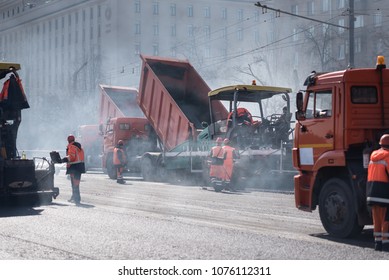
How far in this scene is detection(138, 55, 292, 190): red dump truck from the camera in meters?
19.0

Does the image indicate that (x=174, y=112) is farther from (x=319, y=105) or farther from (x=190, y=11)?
(x=190, y=11)

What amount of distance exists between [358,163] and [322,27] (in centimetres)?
3739

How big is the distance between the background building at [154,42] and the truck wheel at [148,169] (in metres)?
18.5

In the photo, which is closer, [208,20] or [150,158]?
[150,158]

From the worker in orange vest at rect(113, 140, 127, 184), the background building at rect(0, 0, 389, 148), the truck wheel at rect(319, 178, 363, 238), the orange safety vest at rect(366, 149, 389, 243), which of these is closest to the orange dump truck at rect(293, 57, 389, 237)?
the truck wheel at rect(319, 178, 363, 238)

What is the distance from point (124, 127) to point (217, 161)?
737 centimetres

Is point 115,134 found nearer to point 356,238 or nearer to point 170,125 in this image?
point 170,125

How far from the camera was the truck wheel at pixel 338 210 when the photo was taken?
30.7ft

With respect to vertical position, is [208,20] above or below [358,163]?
above

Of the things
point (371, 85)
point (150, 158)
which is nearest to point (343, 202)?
point (371, 85)

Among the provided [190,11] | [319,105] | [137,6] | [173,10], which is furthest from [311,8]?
[319,105]

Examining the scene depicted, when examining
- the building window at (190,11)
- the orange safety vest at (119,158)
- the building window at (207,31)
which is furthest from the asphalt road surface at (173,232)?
the building window at (190,11)

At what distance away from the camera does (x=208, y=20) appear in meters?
48.8

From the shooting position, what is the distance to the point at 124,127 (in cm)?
2523
